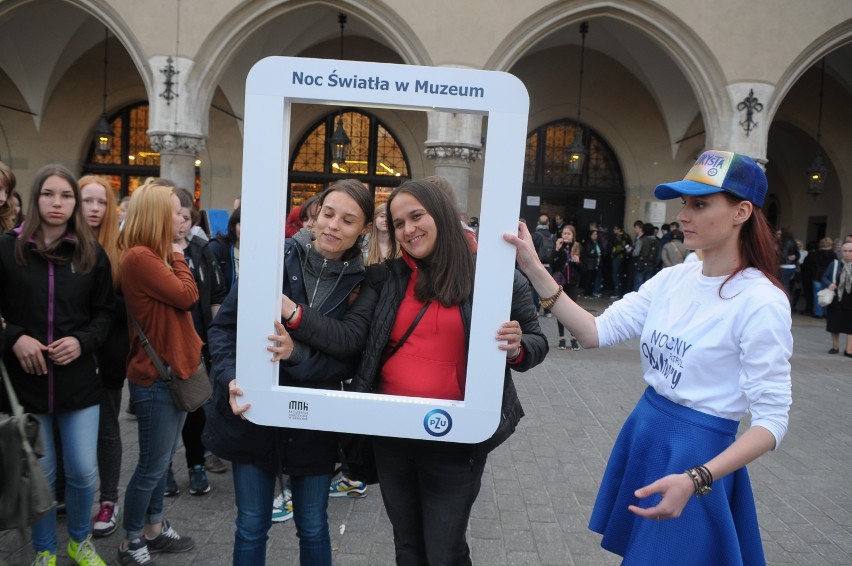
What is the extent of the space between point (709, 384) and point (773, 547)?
2.31 metres

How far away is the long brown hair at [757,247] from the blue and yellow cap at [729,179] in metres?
0.03

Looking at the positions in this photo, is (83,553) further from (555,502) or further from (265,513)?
(555,502)

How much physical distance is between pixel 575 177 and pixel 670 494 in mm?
14649

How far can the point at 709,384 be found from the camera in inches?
69.1

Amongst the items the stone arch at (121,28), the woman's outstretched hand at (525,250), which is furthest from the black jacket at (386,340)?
the stone arch at (121,28)

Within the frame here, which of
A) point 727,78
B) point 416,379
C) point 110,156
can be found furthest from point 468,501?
point 110,156

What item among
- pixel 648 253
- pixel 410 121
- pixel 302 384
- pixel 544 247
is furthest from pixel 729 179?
pixel 410 121

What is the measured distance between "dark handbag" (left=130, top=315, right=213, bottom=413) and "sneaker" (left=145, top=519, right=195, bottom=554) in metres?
0.70

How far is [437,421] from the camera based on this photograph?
1.75 meters

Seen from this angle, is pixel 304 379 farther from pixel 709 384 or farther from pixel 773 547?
pixel 773 547

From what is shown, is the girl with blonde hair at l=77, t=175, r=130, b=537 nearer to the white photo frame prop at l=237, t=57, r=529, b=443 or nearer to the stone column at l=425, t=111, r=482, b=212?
the white photo frame prop at l=237, t=57, r=529, b=443

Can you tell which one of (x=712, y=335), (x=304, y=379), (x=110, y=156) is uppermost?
(x=110, y=156)

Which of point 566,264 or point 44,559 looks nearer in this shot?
point 44,559

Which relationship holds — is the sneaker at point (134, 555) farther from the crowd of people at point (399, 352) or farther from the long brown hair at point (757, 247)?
the long brown hair at point (757, 247)
